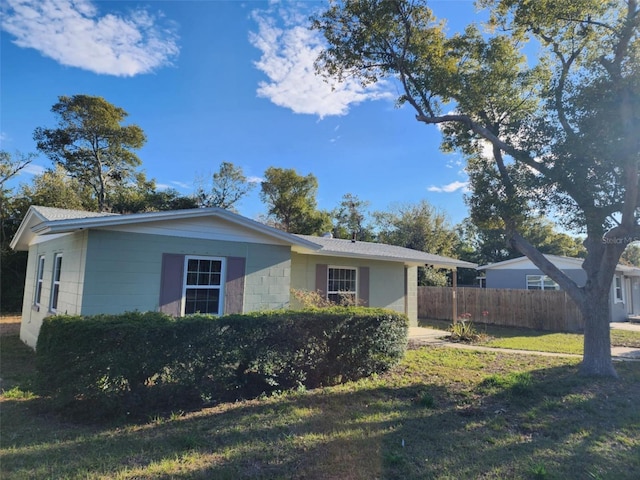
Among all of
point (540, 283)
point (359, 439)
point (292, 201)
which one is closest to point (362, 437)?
point (359, 439)

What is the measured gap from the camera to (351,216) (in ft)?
123

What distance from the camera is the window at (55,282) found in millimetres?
9219

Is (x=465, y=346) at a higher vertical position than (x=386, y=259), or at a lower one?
lower

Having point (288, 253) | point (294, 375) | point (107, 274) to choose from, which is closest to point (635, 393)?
point (294, 375)

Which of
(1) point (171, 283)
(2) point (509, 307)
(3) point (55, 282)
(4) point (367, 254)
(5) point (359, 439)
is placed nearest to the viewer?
(5) point (359, 439)

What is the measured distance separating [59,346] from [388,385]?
209 inches

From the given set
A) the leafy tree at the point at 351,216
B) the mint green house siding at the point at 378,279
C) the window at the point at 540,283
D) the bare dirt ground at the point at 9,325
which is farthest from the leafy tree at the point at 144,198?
the window at the point at 540,283

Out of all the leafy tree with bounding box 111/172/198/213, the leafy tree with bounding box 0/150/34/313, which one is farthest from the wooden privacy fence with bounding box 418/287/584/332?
the leafy tree with bounding box 0/150/34/313

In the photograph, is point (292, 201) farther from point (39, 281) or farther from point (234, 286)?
point (234, 286)

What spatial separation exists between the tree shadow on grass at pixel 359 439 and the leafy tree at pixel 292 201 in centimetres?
2534

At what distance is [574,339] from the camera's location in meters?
13.5

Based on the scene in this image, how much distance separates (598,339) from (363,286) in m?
7.47

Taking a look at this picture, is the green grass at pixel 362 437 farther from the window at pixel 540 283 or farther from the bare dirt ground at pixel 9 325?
the window at pixel 540 283

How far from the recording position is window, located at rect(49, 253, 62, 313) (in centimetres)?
922
